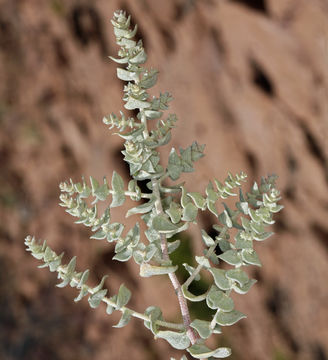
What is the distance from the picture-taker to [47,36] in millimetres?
1950

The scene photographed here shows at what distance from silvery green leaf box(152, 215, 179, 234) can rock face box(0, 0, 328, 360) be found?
0.91 meters

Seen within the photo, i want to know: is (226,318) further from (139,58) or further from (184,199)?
(139,58)

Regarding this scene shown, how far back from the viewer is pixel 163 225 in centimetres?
44

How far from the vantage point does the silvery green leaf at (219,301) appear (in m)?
0.44

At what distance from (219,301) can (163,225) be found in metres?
0.09

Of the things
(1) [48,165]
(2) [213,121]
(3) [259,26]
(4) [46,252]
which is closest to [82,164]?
(1) [48,165]

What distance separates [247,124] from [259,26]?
0.92 feet

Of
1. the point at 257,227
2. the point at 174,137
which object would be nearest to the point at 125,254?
the point at 257,227

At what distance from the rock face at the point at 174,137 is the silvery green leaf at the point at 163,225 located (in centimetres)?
91

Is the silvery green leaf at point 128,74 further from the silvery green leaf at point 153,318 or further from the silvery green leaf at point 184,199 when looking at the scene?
the silvery green leaf at point 153,318

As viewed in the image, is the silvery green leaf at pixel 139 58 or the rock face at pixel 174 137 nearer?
the silvery green leaf at pixel 139 58

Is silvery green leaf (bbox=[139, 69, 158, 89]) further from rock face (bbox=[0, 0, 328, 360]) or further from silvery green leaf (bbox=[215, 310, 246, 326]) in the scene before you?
rock face (bbox=[0, 0, 328, 360])

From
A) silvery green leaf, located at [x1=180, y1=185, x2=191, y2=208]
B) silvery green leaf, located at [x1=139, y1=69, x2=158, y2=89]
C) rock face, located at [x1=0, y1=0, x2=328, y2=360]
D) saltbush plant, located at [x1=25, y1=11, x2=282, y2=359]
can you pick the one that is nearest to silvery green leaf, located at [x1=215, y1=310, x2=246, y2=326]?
saltbush plant, located at [x1=25, y1=11, x2=282, y2=359]

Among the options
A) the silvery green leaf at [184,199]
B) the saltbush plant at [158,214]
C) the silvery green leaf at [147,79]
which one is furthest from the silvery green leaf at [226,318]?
the silvery green leaf at [147,79]
